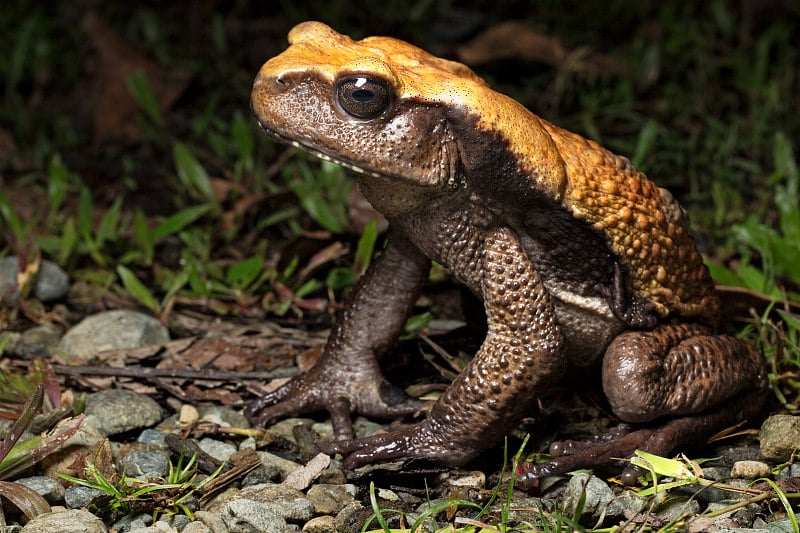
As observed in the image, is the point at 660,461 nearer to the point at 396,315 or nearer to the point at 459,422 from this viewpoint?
the point at 459,422

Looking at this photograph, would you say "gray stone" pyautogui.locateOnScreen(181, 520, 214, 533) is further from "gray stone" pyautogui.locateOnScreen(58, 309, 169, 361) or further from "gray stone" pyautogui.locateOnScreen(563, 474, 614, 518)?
"gray stone" pyautogui.locateOnScreen(58, 309, 169, 361)

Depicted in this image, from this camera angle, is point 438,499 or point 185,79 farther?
point 185,79

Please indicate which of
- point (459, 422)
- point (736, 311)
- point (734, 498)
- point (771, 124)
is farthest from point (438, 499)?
point (771, 124)

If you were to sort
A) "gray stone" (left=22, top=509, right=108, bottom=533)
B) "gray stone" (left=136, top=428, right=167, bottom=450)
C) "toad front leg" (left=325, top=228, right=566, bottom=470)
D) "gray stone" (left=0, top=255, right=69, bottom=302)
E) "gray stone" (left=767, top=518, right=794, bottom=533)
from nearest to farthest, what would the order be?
1. "gray stone" (left=22, top=509, right=108, bottom=533)
2. "gray stone" (left=767, top=518, right=794, bottom=533)
3. "toad front leg" (left=325, top=228, right=566, bottom=470)
4. "gray stone" (left=136, top=428, right=167, bottom=450)
5. "gray stone" (left=0, top=255, right=69, bottom=302)

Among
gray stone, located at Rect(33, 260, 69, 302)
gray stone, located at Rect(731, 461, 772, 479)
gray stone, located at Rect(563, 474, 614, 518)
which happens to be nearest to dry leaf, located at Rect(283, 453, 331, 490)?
gray stone, located at Rect(563, 474, 614, 518)

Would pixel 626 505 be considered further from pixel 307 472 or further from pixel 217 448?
pixel 217 448

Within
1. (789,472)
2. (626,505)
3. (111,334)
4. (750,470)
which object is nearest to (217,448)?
(111,334)
